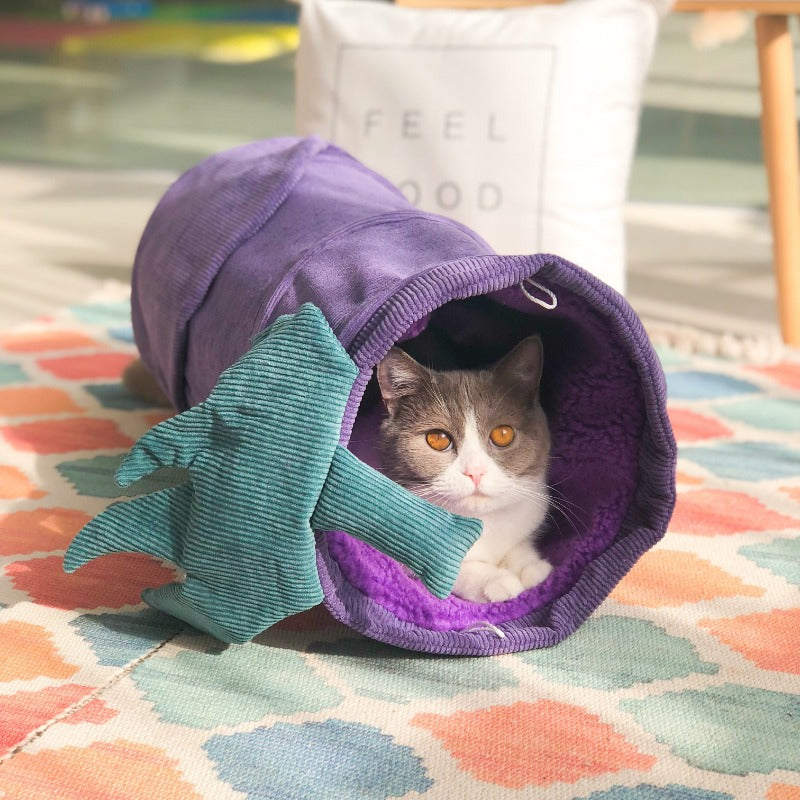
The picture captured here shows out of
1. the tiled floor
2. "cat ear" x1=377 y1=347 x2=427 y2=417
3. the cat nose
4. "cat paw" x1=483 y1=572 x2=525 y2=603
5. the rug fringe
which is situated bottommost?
the tiled floor

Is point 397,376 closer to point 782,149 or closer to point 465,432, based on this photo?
point 465,432

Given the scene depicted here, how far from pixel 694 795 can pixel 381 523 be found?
0.33m

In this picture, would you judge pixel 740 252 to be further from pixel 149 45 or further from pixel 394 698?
pixel 149 45

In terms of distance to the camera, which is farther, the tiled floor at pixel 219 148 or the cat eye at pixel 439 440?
the tiled floor at pixel 219 148

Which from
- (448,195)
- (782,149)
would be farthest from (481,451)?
(782,149)

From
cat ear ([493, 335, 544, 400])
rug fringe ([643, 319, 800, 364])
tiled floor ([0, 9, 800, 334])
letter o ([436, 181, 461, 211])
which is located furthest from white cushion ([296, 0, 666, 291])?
cat ear ([493, 335, 544, 400])

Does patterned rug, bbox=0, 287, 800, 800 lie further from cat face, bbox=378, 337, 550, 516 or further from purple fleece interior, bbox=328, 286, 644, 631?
cat face, bbox=378, 337, 550, 516

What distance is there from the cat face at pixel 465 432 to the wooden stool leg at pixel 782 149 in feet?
3.72

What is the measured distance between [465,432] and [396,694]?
282 millimetres

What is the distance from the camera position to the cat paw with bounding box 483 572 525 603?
110 cm

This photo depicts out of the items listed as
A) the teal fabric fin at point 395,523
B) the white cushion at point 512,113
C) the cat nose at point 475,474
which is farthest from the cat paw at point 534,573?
the white cushion at point 512,113

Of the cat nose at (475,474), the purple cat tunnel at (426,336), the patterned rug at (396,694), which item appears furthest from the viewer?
the cat nose at (475,474)

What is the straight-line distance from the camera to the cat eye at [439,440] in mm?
1117

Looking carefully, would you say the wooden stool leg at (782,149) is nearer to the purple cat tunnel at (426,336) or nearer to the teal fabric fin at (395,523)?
the purple cat tunnel at (426,336)
